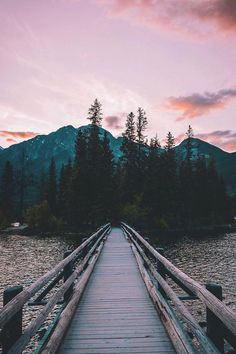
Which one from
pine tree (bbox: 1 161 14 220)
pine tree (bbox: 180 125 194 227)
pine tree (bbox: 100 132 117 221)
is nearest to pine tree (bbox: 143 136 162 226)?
pine tree (bbox: 100 132 117 221)

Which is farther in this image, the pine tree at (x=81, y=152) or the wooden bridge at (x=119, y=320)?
the pine tree at (x=81, y=152)

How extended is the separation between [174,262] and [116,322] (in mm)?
22281

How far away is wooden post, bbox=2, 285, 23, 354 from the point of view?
3.54 m

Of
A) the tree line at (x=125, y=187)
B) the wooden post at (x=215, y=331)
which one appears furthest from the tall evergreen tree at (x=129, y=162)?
the wooden post at (x=215, y=331)

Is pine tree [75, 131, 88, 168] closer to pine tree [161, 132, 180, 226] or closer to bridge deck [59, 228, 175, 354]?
pine tree [161, 132, 180, 226]

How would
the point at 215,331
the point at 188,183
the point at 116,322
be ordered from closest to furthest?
the point at 215,331 < the point at 116,322 < the point at 188,183

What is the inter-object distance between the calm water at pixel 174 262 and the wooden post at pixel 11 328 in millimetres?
11240

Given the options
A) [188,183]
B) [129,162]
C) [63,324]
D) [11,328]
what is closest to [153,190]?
[129,162]

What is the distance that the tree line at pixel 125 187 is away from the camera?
53.3 m

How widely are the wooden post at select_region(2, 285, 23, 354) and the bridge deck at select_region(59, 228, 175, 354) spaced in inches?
49.7

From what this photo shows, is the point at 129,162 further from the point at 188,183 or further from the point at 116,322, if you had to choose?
the point at 116,322

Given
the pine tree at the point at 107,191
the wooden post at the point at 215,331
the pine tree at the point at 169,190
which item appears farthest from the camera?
the pine tree at the point at 169,190

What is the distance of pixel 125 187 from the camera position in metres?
57.9

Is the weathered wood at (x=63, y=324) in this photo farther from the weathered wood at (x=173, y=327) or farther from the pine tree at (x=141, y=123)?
the pine tree at (x=141, y=123)
